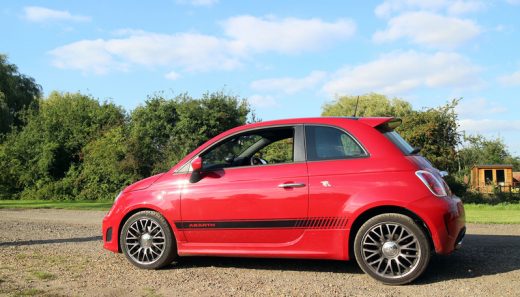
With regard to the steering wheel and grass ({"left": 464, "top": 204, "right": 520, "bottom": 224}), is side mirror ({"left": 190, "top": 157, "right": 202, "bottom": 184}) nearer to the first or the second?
the steering wheel

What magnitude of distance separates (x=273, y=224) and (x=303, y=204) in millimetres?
441

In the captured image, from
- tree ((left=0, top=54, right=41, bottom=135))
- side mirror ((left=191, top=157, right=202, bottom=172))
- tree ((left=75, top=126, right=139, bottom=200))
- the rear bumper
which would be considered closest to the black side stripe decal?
side mirror ((left=191, top=157, right=202, bottom=172))

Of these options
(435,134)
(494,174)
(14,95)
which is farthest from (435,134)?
(14,95)

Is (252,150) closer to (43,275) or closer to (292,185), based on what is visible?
(292,185)

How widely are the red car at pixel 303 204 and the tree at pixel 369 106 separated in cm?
4728

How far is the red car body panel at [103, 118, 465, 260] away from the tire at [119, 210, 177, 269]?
112 millimetres

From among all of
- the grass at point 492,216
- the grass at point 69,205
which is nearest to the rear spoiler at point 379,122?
the grass at point 492,216

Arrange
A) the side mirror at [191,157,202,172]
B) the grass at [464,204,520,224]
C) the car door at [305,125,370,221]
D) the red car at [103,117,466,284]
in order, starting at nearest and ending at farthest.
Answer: the red car at [103,117,466,284], the car door at [305,125,370,221], the side mirror at [191,157,202,172], the grass at [464,204,520,224]

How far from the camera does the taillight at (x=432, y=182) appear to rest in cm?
537

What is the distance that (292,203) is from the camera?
570 cm

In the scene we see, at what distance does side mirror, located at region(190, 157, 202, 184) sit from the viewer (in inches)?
240

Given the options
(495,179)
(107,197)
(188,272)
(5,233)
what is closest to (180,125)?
(107,197)

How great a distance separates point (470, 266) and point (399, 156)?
1825 millimetres

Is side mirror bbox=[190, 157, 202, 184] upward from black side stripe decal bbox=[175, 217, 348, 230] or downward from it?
upward
